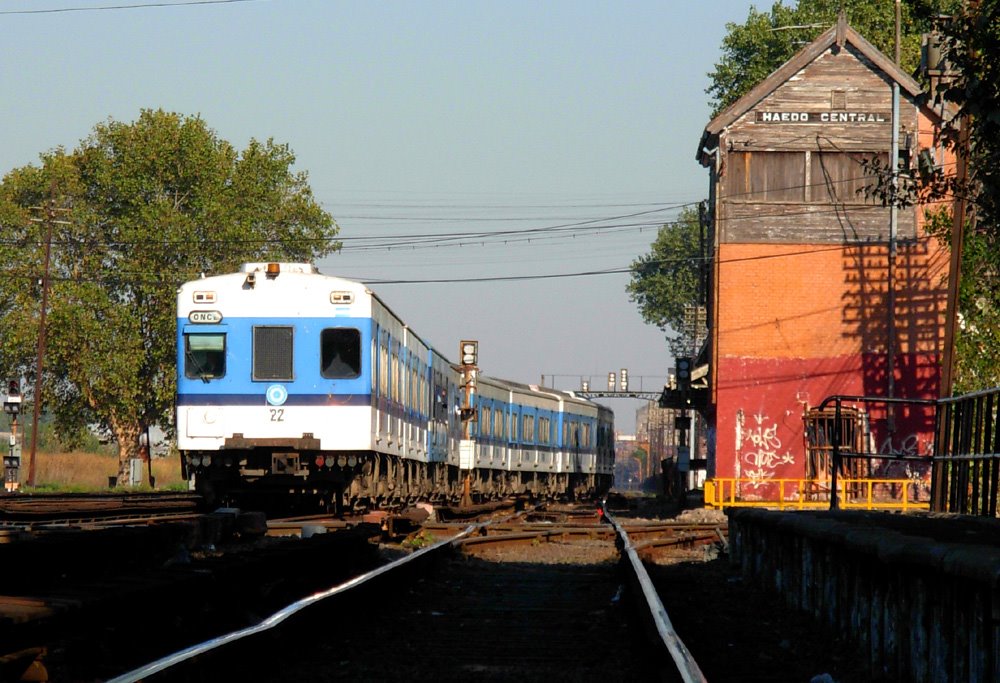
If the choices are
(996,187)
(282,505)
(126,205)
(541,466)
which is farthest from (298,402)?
(126,205)

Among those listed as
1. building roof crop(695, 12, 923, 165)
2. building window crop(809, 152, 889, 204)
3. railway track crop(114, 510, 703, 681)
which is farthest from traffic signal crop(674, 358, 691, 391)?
railway track crop(114, 510, 703, 681)

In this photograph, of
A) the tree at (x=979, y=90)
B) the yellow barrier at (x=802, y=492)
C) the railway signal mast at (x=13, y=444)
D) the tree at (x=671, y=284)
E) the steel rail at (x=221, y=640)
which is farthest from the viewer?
the tree at (x=671, y=284)

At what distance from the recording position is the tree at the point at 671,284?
308 ft

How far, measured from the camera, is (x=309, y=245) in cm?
6831

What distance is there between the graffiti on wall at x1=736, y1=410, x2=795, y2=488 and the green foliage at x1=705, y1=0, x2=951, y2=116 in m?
27.7

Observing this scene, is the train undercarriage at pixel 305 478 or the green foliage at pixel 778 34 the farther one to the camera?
the green foliage at pixel 778 34

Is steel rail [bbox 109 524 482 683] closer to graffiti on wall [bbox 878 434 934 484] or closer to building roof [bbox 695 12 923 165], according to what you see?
graffiti on wall [bbox 878 434 934 484]

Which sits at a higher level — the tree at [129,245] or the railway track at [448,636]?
the tree at [129,245]

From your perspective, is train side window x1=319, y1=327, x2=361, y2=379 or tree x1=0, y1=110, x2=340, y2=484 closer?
train side window x1=319, y1=327, x2=361, y2=379

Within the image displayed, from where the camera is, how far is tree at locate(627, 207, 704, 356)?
9388 cm

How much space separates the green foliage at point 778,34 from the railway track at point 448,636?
1864 inches

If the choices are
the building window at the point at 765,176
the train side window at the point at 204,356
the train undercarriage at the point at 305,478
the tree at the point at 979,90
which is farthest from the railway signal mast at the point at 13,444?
the tree at the point at 979,90

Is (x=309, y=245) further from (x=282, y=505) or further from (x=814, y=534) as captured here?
(x=814, y=534)

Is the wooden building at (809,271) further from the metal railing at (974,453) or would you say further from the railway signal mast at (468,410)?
the metal railing at (974,453)
